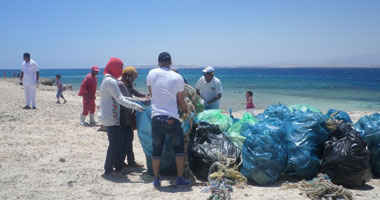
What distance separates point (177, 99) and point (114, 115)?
2.84 ft

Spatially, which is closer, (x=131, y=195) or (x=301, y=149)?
(x=131, y=195)

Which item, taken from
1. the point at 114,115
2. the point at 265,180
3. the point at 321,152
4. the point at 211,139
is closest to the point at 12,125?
the point at 114,115

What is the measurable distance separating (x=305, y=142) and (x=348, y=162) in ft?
1.77

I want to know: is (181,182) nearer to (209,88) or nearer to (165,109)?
(165,109)

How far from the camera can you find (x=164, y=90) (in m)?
3.38

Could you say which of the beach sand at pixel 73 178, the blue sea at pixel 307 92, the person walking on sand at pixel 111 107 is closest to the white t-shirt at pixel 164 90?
the person walking on sand at pixel 111 107

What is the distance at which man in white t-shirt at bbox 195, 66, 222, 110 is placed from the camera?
6.13m

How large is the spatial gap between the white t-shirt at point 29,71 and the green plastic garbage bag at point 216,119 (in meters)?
6.39

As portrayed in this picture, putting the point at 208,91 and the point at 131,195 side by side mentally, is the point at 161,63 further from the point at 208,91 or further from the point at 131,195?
the point at 208,91

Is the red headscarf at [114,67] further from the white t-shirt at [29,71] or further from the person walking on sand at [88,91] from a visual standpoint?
the white t-shirt at [29,71]

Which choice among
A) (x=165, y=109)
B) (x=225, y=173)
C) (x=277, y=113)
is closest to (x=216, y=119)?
(x=277, y=113)

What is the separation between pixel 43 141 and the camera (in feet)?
17.5

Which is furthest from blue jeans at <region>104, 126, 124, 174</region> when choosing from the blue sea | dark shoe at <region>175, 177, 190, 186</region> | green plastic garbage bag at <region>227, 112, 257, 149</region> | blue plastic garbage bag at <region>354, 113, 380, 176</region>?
the blue sea

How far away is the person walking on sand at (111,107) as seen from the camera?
3.72m
